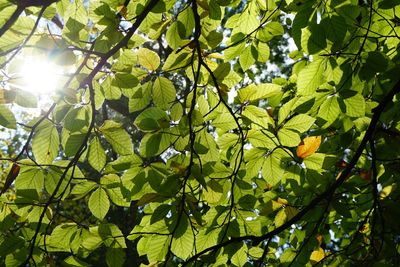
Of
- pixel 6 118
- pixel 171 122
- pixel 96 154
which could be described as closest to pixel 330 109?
pixel 171 122

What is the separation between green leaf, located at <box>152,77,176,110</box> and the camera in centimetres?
199

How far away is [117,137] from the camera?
6.14 feet

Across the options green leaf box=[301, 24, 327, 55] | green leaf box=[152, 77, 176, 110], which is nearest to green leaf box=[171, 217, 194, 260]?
green leaf box=[152, 77, 176, 110]

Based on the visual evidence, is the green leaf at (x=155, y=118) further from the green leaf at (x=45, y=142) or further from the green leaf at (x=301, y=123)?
the green leaf at (x=301, y=123)

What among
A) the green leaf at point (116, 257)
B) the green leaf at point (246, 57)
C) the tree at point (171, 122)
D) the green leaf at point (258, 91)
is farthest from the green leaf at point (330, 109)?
the green leaf at point (116, 257)

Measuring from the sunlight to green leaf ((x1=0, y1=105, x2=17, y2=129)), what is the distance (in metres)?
0.13

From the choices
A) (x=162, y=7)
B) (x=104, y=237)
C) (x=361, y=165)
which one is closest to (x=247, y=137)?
(x=162, y=7)

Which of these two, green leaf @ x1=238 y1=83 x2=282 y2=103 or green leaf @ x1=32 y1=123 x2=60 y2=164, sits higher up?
green leaf @ x1=238 y1=83 x2=282 y2=103

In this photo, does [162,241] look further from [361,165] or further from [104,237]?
[361,165]

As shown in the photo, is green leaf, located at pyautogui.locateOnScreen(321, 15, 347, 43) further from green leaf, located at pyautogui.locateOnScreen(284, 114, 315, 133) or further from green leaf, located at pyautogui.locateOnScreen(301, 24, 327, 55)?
green leaf, located at pyautogui.locateOnScreen(284, 114, 315, 133)

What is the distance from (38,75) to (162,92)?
0.57 m

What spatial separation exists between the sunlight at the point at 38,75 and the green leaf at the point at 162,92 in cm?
46

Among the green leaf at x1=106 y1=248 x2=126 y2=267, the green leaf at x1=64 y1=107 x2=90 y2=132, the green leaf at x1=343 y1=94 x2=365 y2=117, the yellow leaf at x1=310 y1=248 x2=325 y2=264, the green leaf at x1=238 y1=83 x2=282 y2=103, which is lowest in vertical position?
the yellow leaf at x1=310 y1=248 x2=325 y2=264

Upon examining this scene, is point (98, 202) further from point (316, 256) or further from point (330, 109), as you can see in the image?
point (316, 256)
